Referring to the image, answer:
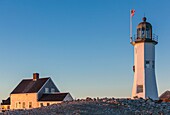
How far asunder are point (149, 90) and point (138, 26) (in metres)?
5.96

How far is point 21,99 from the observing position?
42562mm

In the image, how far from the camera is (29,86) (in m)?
43.1

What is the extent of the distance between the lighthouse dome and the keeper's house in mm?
11046

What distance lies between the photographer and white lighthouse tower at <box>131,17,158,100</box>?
3091 centimetres

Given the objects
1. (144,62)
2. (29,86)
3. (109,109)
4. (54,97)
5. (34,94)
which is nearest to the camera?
(109,109)

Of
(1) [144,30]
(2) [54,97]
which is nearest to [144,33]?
(1) [144,30]

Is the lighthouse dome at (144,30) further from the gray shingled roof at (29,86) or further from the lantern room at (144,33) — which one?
the gray shingled roof at (29,86)

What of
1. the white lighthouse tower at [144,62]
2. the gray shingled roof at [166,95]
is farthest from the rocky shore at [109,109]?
the gray shingled roof at [166,95]

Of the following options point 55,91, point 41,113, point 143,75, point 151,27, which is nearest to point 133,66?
point 143,75

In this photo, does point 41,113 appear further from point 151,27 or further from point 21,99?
point 21,99

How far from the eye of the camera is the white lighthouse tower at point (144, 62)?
101ft

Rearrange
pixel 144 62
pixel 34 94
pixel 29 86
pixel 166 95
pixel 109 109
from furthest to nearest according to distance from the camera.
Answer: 1. pixel 29 86
2. pixel 34 94
3. pixel 166 95
4. pixel 144 62
5. pixel 109 109

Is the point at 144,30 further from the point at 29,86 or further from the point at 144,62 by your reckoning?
the point at 29,86

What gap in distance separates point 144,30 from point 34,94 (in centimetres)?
1552
